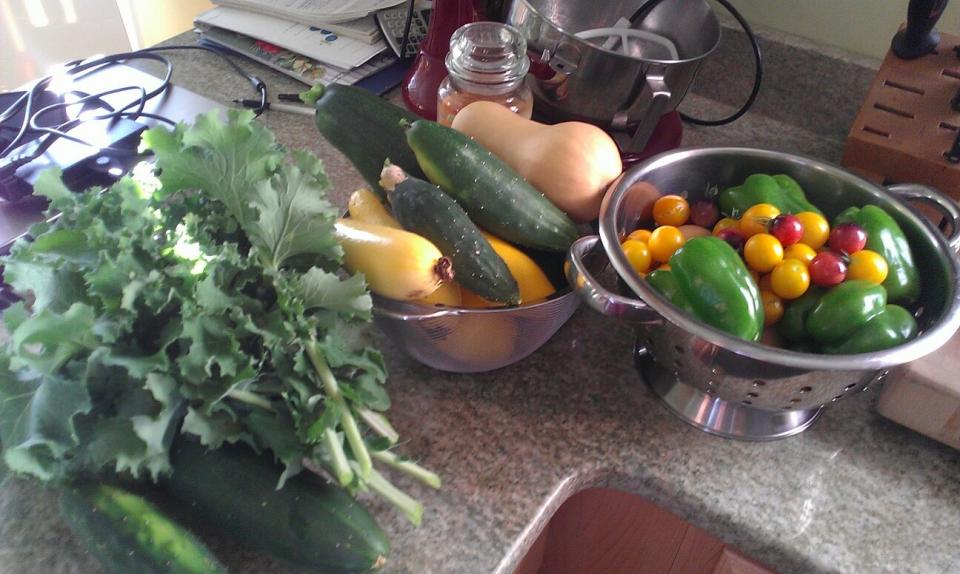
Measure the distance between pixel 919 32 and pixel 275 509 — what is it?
80 centimetres

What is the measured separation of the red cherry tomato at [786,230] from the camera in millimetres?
556

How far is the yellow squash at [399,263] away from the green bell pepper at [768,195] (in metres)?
0.26

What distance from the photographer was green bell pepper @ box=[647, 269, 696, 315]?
1.70 feet

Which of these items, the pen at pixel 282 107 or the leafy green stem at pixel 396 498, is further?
the pen at pixel 282 107

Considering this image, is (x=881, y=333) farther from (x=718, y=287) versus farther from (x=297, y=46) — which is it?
(x=297, y=46)

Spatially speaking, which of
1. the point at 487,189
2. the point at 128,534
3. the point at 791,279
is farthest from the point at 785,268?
the point at 128,534

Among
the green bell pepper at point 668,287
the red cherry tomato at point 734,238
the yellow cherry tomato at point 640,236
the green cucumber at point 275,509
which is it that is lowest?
the green cucumber at point 275,509

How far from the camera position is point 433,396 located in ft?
1.91

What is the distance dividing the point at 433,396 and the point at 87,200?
0.29 m

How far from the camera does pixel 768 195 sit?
1.97ft

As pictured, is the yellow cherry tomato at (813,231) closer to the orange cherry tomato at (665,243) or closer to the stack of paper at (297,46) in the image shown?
the orange cherry tomato at (665,243)

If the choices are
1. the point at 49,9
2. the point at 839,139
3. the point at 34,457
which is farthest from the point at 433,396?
the point at 49,9

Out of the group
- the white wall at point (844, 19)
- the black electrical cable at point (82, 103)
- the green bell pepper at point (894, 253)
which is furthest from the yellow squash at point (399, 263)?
the white wall at point (844, 19)

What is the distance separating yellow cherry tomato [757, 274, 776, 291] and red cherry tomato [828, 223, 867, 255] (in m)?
0.06
